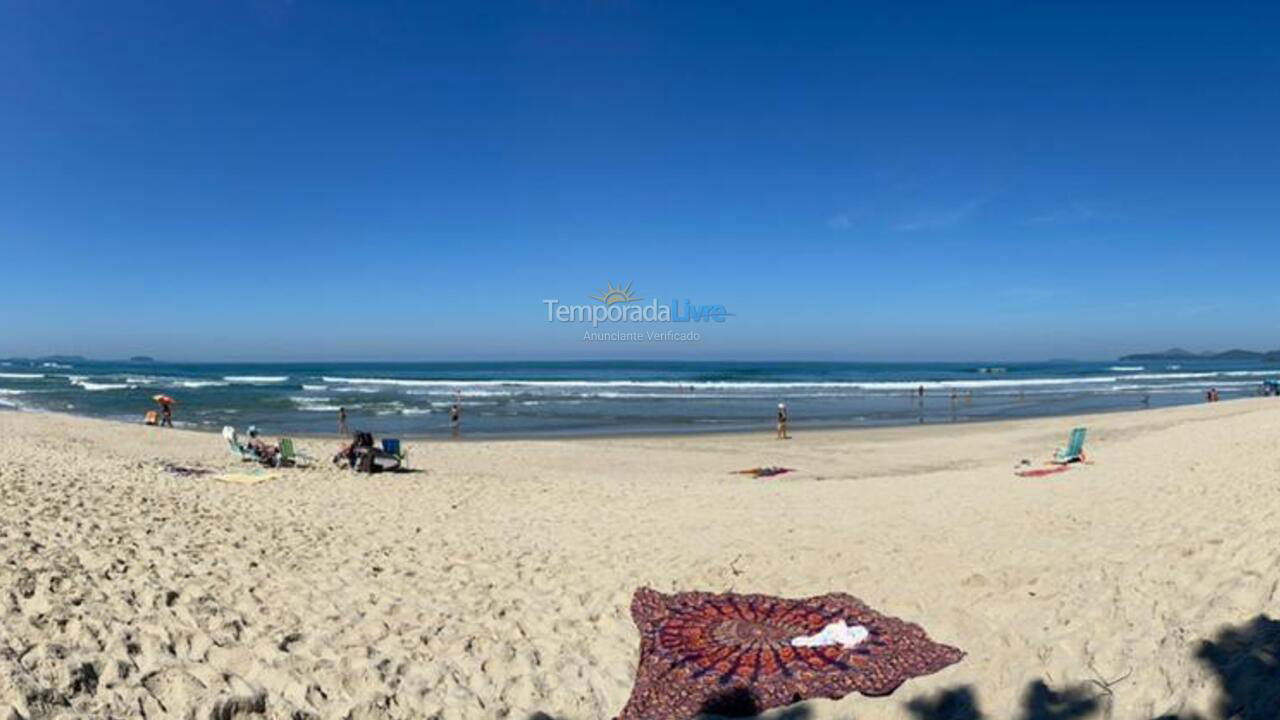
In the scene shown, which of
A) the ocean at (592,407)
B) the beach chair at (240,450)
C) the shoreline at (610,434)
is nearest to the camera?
the beach chair at (240,450)

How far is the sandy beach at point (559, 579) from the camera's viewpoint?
4504 mm

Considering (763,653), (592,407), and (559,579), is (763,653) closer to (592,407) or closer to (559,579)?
(559,579)

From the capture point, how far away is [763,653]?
17.4ft

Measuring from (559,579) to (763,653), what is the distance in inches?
94.3

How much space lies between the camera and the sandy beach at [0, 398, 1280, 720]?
4.50 metres

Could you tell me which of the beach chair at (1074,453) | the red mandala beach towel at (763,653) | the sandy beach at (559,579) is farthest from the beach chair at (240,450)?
the beach chair at (1074,453)

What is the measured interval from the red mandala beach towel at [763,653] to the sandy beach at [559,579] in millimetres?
177

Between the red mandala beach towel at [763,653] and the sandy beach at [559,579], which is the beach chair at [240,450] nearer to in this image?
the sandy beach at [559,579]

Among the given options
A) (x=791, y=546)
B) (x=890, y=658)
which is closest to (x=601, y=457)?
(x=791, y=546)

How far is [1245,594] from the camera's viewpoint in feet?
16.5

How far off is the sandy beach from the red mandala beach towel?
18cm

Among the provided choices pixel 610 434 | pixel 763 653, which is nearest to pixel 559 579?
pixel 763 653

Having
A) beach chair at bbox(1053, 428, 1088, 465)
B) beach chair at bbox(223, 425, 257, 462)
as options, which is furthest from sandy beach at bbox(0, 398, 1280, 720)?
beach chair at bbox(223, 425, 257, 462)

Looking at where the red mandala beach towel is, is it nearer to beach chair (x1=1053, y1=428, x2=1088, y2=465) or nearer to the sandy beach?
the sandy beach
